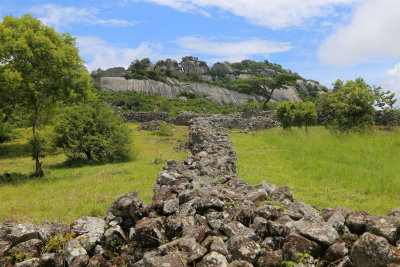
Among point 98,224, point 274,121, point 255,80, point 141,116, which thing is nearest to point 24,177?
point 98,224

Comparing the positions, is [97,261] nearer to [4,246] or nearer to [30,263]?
[30,263]

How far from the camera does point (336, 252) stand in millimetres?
2910

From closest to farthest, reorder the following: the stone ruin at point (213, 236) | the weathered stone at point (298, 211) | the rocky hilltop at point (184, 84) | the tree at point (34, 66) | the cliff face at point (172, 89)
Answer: the stone ruin at point (213, 236) → the weathered stone at point (298, 211) → the tree at point (34, 66) → the cliff face at point (172, 89) → the rocky hilltop at point (184, 84)

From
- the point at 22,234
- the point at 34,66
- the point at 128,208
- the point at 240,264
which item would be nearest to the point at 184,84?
the point at 34,66

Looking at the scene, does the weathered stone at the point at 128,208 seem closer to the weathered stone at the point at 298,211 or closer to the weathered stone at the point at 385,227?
the weathered stone at the point at 298,211

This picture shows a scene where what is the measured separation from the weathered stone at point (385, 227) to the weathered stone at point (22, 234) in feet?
14.8

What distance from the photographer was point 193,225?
3.87 meters

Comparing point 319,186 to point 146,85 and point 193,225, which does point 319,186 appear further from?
point 146,85

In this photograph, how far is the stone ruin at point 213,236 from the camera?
9.81 ft

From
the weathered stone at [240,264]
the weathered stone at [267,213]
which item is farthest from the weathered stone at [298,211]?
the weathered stone at [240,264]

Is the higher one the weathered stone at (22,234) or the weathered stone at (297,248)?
the weathered stone at (297,248)

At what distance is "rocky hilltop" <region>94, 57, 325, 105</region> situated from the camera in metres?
74.6

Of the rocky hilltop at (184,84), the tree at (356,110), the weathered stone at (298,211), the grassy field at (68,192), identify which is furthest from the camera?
the rocky hilltop at (184,84)

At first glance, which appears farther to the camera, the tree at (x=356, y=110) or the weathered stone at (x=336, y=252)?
the tree at (x=356, y=110)
